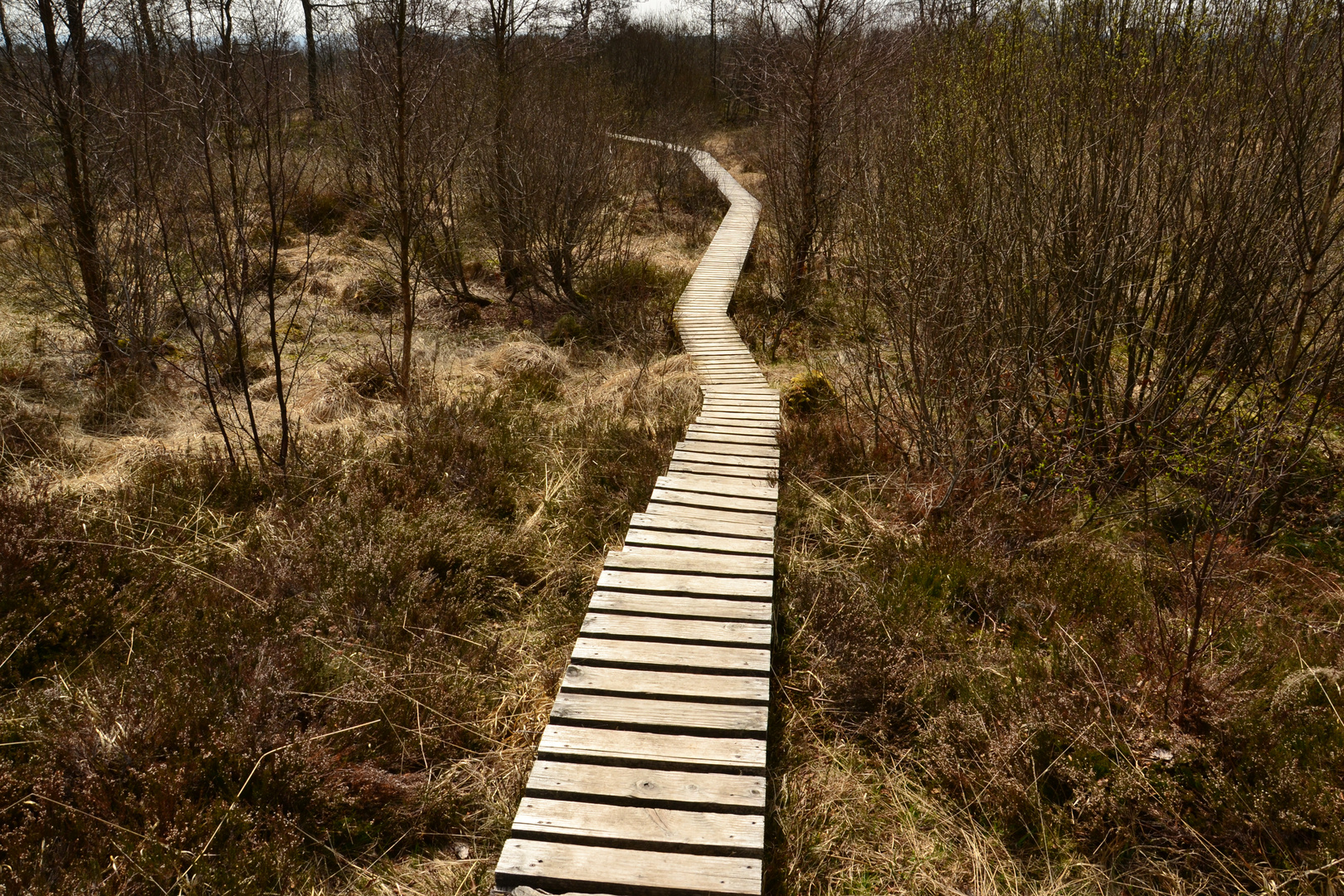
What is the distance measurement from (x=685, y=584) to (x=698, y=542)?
1.65 feet

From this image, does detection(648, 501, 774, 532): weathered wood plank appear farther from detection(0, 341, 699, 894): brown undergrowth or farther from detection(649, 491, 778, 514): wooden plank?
detection(0, 341, 699, 894): brown undergrowth

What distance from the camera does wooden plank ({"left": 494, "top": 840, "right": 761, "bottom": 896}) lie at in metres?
2.51

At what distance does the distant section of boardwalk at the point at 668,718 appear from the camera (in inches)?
103

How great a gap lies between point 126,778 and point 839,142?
28.3 ft

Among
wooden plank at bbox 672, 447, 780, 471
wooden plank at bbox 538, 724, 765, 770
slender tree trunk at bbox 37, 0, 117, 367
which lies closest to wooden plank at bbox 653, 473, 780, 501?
wooden plank at bbox 672, 447, 780, 471

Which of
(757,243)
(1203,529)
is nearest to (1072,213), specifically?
(1203,529)

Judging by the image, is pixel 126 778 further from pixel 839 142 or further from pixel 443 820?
pixel 839 142

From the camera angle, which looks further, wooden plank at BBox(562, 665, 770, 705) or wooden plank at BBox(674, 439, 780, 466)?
wooden plank at BBox(674, 439, 780, 466)

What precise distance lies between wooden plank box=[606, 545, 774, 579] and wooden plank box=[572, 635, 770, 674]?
670 mm

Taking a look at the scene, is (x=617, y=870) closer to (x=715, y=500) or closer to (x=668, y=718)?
(x=668, y=718)

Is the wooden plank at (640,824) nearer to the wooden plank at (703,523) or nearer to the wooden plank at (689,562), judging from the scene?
the wooden plank at (689,562)

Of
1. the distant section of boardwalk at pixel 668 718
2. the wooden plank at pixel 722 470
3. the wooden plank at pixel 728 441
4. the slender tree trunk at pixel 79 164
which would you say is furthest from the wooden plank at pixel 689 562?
the slender tree trunk at pixel 79 164

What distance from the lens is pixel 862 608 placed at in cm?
411

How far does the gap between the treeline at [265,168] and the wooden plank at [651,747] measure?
332 cm
